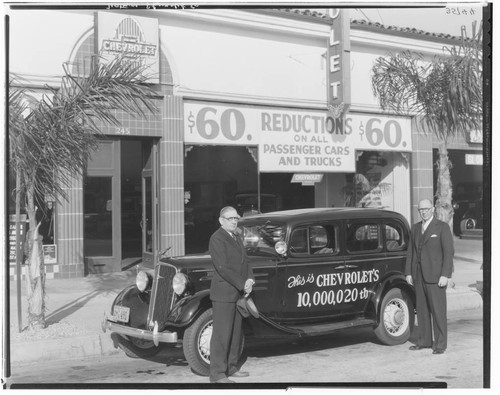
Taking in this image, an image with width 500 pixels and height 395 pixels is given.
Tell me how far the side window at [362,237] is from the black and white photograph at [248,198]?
0.03 meters

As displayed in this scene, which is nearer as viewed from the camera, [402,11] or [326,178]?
[402,11]

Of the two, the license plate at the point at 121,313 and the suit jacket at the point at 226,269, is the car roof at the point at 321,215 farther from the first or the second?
the license plate at the point at 121,313

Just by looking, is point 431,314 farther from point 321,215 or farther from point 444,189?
point 444,189

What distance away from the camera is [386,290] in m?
7.80

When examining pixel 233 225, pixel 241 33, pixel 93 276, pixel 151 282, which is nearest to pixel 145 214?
pixel 93 276

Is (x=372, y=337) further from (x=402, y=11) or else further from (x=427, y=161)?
(x=427, y=161)

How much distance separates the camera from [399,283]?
25.9 ft

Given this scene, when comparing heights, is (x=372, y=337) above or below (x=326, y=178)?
below

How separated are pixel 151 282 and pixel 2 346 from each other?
1.62 meters

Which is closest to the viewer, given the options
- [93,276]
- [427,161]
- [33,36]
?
[33,36]

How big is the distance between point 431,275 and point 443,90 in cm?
337

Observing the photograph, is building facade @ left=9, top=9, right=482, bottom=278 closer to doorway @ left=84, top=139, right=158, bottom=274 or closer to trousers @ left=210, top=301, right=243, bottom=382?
doorway @ left=84, top=139, right=158, bottom=274

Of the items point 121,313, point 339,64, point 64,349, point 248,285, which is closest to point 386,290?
point 248,285

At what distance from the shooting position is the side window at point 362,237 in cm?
775
